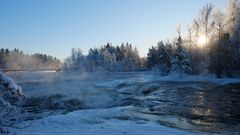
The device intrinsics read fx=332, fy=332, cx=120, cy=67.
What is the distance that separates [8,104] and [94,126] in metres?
4.51

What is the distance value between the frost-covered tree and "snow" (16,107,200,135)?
77cm

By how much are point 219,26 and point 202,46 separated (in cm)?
860

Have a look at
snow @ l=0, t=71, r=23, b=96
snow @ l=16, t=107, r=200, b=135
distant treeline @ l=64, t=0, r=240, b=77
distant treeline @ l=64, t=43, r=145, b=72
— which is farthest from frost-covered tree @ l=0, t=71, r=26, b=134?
distant treeline @ l=64, t=43, r=145, b=72

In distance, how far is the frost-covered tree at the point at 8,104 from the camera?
35.4 feet

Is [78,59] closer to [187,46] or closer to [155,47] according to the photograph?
[155,47]

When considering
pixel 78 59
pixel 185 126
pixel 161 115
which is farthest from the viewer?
pixel 78 59

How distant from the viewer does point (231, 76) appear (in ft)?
183

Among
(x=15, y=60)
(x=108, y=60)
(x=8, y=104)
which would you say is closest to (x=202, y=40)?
(x=8, y=104)

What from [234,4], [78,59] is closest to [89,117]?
[234,4]

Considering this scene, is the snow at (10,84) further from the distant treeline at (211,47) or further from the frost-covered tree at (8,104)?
the distant treeline at (211,47)

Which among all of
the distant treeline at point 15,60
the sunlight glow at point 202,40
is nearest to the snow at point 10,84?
the sunlight glow at point 202,40

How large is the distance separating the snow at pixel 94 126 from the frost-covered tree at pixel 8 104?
774mm

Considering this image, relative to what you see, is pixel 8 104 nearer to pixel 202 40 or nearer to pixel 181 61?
pixel 181 61

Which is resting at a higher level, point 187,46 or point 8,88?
point 187,46
